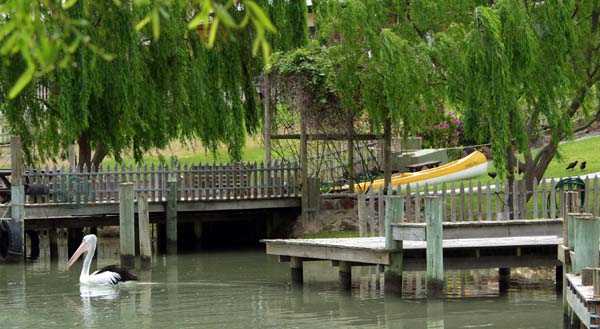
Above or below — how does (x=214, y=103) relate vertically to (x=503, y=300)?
above

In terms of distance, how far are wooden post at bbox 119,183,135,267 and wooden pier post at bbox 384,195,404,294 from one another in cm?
686

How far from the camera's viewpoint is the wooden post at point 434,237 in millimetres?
18422

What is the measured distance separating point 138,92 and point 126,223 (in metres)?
5.03

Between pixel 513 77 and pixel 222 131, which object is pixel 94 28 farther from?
pixel 513 77

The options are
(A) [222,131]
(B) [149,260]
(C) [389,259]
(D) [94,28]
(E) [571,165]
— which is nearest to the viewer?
(C) [389,259]

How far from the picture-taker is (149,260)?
25672 millimetres

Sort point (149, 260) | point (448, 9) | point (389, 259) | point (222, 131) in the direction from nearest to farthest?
point (389, 259), point (149, 260), point (448, 9), point (222, 131)

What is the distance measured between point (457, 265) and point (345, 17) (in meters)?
10.5

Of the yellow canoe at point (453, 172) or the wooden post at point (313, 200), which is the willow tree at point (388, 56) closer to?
the wooden post at point (313, 200)

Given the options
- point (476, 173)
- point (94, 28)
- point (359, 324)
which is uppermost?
point (94, 28)

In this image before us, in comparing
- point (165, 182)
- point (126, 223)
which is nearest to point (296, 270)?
point (126, 223)

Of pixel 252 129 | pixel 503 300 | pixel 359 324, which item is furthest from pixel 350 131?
pixel 359 324

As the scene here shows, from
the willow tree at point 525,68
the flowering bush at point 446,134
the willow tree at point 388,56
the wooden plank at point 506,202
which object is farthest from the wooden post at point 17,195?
the flowering bush at point 446,134

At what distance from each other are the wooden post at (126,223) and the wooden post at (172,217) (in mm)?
3883
